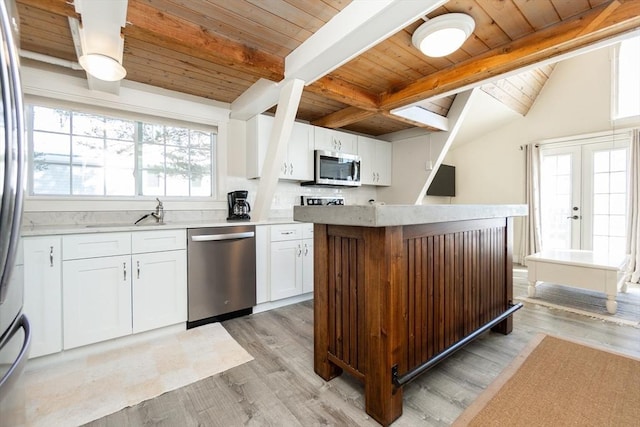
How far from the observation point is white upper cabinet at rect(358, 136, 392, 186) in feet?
14.2

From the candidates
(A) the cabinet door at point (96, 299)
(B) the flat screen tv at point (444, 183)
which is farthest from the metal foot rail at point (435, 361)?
(B) the flat screen tv at point (444, 183)

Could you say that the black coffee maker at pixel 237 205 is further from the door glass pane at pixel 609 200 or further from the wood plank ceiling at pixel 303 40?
the door glass pane at pixel 609 200

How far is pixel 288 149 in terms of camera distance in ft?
11.4

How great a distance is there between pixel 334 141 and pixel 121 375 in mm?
3332

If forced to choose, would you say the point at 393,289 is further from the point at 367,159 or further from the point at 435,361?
the point at 367,159

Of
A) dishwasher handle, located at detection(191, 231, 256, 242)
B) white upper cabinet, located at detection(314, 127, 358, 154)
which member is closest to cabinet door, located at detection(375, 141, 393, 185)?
white upper cabinet, located at detection(314, 127, 358, 154)

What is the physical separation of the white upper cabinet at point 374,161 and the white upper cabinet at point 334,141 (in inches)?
6.0

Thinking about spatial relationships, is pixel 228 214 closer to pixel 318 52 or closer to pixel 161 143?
pixel 161 143

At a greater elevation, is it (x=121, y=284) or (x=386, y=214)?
(x=386, y=214)

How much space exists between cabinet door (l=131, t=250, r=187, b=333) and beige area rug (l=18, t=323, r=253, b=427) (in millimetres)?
170

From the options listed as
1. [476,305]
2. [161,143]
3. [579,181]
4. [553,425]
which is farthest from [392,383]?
[579,181]

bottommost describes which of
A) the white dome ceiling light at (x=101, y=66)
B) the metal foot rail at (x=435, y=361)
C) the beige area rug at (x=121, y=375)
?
the beige area rug at (x=121, y=375)

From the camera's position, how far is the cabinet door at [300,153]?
3518 mm

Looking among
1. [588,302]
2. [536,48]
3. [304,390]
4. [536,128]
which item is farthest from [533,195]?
[304,390]
